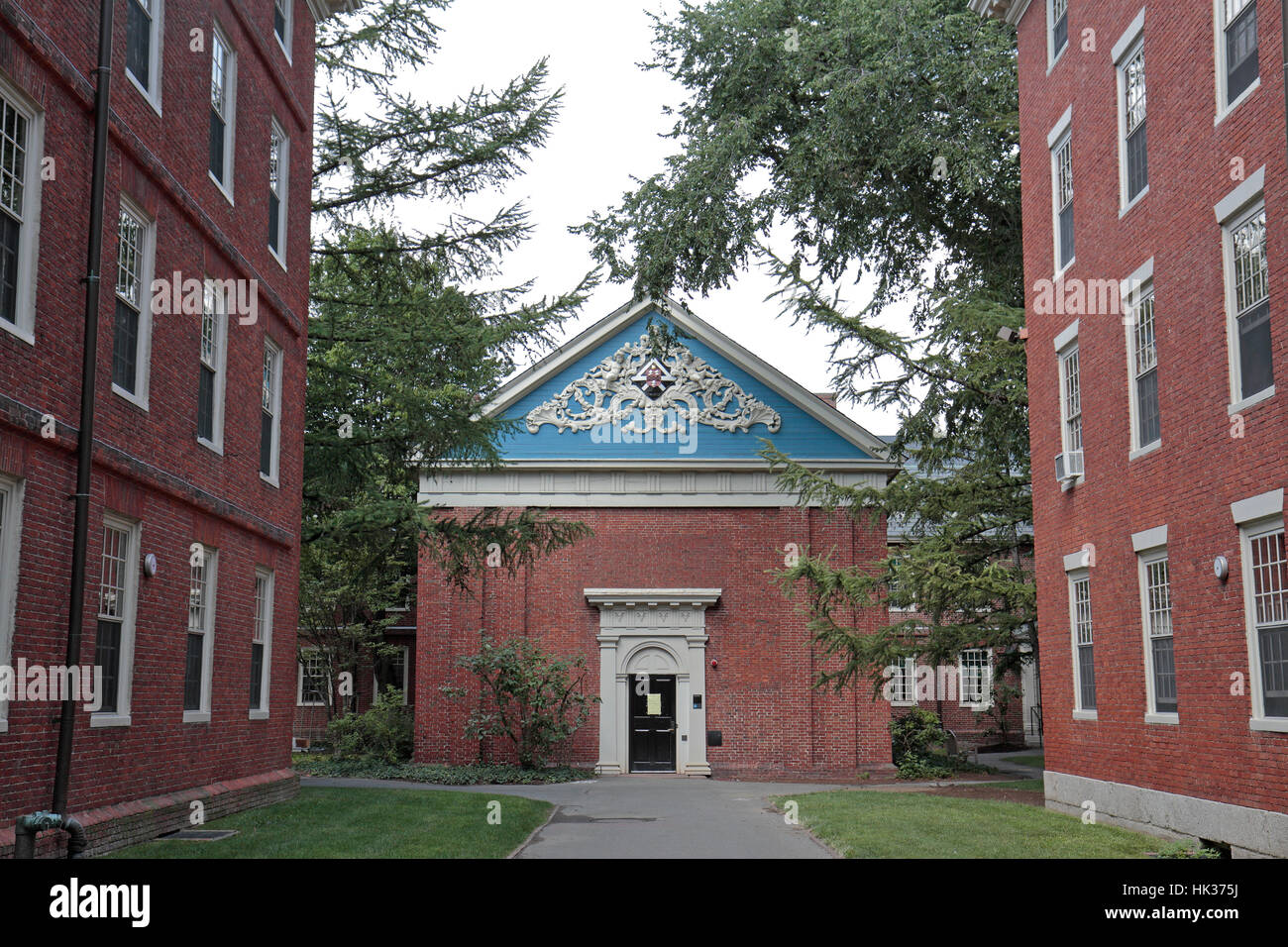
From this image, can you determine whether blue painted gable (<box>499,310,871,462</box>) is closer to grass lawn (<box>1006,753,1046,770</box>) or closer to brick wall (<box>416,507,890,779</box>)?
brick wall (<box>416,507,890,779</box>)

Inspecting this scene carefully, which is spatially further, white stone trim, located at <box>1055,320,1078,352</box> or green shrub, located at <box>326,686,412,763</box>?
green shrub, located at <box>326,686,412,763</box>

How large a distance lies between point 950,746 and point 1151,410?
829 inches

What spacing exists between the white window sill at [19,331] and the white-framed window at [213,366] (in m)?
4.68

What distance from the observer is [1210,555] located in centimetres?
1249

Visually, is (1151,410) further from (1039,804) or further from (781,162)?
(781,162)

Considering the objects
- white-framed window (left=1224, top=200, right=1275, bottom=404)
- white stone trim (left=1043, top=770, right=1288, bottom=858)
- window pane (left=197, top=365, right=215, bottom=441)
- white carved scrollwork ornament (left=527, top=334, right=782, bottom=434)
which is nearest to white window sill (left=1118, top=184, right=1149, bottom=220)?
white-framed window (left=1224, top=200, right=1275, bottom=404)

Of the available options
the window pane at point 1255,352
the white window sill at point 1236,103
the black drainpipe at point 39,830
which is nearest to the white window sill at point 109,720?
the black drainpipe at point 39,830

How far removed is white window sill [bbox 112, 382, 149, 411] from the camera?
1201 cm

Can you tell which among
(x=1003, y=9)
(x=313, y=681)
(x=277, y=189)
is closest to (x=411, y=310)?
(x=277, y=189)

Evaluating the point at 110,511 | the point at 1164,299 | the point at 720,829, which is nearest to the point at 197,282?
the point at 110,511

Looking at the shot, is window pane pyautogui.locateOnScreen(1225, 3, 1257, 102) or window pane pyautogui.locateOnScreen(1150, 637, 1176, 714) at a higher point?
window pane pyautogui.locateOnScreen(1225, 3, 1257, 102)

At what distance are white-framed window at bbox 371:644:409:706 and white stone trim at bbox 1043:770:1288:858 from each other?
25863mm

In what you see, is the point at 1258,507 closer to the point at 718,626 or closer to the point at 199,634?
the point at 199,634

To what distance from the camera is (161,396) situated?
43.5 ft
